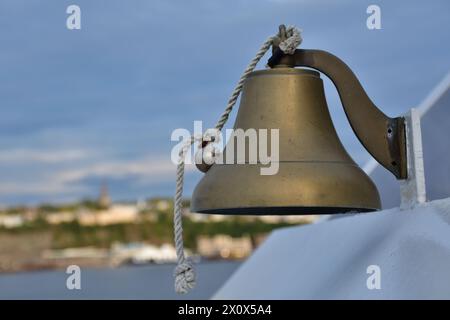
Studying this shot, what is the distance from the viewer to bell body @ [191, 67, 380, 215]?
161 centimetres

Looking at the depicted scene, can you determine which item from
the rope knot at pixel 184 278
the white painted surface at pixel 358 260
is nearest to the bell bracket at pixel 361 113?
the white painted surface at pixel 358 260

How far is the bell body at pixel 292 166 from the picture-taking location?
5.27 ft

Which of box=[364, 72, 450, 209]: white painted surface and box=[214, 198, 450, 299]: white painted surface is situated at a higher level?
box=[364, 72, 450, 209]: white painted surface

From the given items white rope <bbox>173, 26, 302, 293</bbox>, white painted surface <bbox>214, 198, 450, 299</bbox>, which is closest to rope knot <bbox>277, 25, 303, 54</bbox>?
white rope <bbox>173, 26, 302, 293</bbox>

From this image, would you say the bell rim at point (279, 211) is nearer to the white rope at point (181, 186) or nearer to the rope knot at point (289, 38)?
the white rope at point (181, 186)

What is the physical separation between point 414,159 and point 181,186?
1.56 feet

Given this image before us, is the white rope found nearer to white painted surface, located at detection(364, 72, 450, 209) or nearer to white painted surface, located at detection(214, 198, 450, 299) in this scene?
white painted surface, located at detection(214, 198, 450, 299)

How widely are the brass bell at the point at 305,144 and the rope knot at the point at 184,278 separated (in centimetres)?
12

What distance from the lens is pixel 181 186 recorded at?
171 cm

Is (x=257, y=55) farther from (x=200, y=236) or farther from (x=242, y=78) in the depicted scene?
(x=200, y=236)

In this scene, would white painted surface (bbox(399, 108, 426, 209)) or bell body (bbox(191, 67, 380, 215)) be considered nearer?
bell body (bbox(191, 67, 380, 215))

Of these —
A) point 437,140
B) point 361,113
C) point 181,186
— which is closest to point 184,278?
point 181,186

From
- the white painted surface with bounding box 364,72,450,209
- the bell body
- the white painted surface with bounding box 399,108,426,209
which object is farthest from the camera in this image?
the white painted surface with bounding box 364,72,450,209
